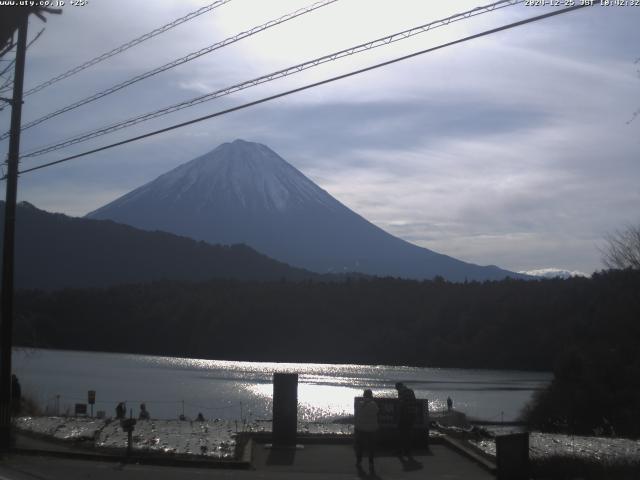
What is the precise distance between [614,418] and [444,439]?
1886cm

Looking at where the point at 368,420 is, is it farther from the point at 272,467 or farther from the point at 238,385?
the point at 238,385

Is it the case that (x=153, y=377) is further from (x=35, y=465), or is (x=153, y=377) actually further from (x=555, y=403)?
(x=35, y=465)

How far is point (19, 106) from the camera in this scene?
19.0 m

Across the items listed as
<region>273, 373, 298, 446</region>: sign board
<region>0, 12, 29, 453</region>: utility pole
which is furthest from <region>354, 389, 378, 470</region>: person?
<region>0, 12, 29, 453</region>: utility pole

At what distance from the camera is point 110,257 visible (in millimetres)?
182750

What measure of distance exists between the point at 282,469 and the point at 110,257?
6813 inches

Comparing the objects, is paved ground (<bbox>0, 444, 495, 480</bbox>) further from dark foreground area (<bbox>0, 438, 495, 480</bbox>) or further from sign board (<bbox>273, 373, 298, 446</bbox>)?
sign board (<bbox>273, 373, 298, 446</bbox>)

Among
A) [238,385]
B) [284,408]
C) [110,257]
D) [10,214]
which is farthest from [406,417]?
[110,257]

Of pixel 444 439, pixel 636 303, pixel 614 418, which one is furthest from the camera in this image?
pixel 636 303

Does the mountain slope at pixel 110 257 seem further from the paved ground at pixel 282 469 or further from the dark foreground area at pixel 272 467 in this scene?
the paved ground at pixel 282 469

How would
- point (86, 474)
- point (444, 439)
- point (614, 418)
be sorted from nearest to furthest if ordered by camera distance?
1. point (86, 474)
2. point (444, 439)
3. point (614, 418)

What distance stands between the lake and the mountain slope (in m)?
62.4

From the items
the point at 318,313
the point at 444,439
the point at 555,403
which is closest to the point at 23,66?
the point at 444,439

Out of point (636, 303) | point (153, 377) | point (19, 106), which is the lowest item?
point (153, 377)
